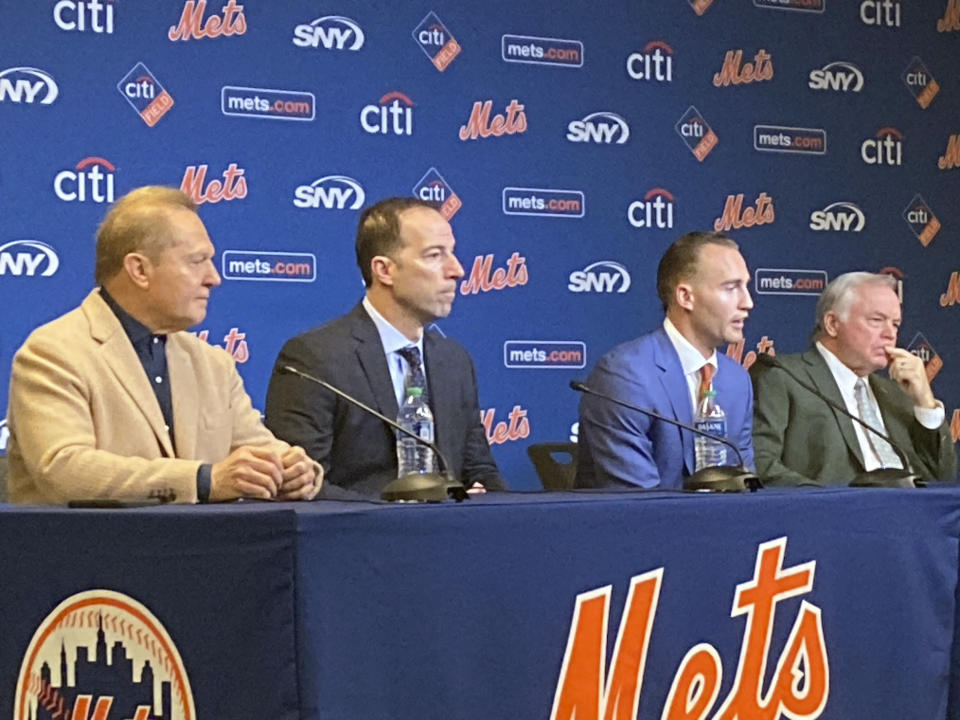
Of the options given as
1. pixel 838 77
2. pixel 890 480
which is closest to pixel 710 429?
pixel 890 480

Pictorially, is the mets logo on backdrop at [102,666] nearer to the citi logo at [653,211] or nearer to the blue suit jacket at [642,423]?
the blue suit jacket at [642,423]

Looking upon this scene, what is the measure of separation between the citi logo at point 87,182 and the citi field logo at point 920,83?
3.48m

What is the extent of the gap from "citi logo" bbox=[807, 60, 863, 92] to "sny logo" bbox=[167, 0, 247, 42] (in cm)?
249

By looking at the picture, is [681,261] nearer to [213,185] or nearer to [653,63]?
[213,185]

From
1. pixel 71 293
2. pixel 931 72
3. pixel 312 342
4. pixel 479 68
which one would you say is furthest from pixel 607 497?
pixel 931 72

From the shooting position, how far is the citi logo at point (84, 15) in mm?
5160

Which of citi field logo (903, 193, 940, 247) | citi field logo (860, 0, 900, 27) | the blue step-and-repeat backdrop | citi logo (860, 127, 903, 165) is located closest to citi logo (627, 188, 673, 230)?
the blue step-and-repeat backdrop

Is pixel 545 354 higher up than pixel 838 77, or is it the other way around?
pixel 838 77

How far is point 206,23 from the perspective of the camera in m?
5.41

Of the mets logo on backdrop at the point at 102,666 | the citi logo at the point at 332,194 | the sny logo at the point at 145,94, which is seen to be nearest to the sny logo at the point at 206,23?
the sny logo at the point at 145,94

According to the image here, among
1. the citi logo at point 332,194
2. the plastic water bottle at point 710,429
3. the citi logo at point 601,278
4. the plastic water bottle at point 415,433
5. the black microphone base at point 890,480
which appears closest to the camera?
the black microphone base at point 890,480

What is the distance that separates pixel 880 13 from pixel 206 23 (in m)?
2.99

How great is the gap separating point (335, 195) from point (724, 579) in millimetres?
3496

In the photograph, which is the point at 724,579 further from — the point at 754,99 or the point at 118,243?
the point at 754,99
